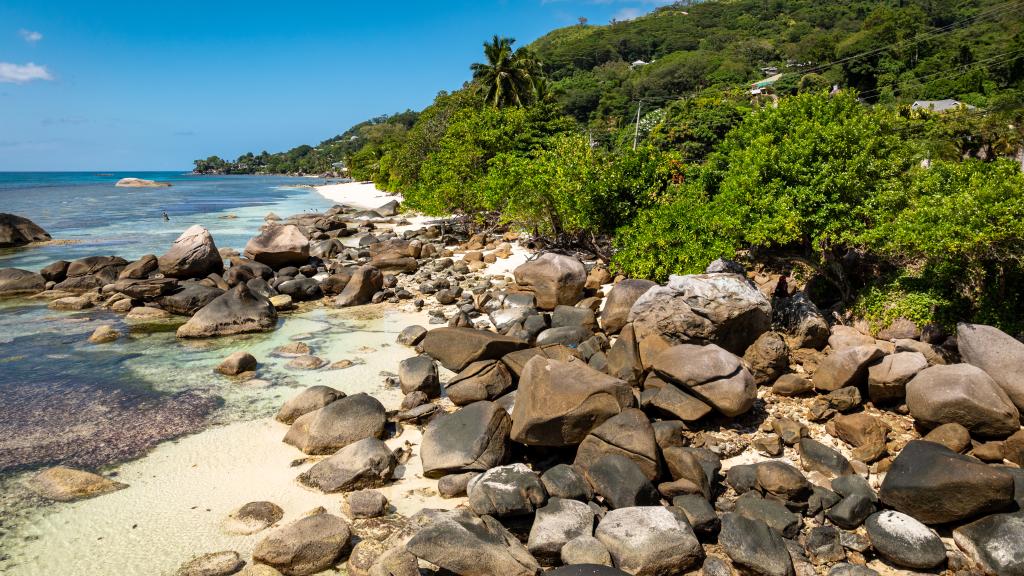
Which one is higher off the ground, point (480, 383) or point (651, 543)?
point (480, 383)

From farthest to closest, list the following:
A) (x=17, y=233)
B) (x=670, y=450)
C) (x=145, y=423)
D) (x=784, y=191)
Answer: (x=17, y=233), (x=784, y=191), (x=145, y=423), (x=670, y=450)

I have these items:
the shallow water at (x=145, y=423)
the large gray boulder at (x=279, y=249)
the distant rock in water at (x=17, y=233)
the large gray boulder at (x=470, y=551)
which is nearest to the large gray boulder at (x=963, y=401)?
the large gray boulder at (x=470, y=551)

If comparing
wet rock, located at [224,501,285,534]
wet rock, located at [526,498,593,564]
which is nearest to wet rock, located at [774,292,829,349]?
wet rock, located at [526,498,593,564]

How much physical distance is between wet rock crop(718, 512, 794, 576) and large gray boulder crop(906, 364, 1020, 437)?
11.4 ft

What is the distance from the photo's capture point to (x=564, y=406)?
790 centimetres

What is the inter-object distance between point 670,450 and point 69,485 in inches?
310

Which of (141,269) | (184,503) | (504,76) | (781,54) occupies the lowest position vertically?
(184,503)

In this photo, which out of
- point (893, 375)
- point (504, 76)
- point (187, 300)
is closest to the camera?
point (893, 375)

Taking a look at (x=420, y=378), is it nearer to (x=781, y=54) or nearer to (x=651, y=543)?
(x=651, y=543)

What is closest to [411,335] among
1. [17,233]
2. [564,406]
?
[564,406]

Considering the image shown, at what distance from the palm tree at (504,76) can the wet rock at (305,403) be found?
1579 inches

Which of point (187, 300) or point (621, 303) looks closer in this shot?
point (621, 303)

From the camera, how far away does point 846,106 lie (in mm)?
13117

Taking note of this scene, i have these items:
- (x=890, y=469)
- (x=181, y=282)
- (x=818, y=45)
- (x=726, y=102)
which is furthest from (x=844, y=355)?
(x=818, y=45)
